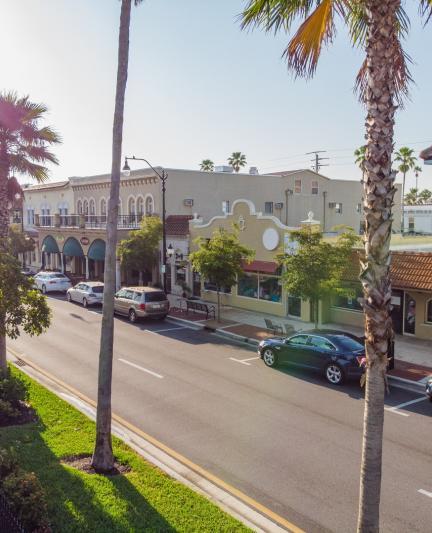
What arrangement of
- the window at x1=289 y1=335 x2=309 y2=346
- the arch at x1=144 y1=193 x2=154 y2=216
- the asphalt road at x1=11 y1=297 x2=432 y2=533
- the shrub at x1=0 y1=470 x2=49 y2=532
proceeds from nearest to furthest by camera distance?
1. the shrub at x1=0 y1=470 x2=49 y2=532
2. the asphalt road at x1=11 y1=297 x2=432 y2=533
3. the window at x1=289 y1=335 x2=309 y2=346
4. the arch at x1=144 y1=193 x2=154 y2=216

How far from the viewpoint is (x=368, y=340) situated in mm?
5691

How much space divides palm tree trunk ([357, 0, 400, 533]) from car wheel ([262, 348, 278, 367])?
1192cm

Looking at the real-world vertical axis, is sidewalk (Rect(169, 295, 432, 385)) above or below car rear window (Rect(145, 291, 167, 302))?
below

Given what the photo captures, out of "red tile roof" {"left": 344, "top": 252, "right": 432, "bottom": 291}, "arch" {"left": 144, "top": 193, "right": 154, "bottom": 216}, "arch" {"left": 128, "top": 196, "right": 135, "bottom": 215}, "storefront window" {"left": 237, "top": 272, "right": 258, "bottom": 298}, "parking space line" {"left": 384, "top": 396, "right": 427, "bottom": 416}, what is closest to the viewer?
"parking space line" {"left": 384, "top": 396, "right": 427, "bottom": 416}

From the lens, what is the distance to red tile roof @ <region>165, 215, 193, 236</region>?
32.9m

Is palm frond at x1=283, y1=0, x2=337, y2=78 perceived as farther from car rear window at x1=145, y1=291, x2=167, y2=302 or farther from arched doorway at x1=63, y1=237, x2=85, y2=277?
arched doorway at x1=63, y1=237, x2=85, y2=277

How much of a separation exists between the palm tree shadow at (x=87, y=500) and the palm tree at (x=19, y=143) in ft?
27.0

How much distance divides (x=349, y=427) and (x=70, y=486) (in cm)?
674

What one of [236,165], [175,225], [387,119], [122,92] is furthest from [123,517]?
[236,165]

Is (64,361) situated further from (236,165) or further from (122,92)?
(236,165)

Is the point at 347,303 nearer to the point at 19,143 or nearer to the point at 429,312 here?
the point at 429,312

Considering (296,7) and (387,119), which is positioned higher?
(296,7)

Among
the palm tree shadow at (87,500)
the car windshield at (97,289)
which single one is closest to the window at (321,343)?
the palm tree shadow at (87,500)

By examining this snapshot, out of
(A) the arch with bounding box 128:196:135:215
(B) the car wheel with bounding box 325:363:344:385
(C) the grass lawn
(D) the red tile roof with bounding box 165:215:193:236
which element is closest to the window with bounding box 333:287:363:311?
(B) the car wheel with bounding box 325:363:344:385
